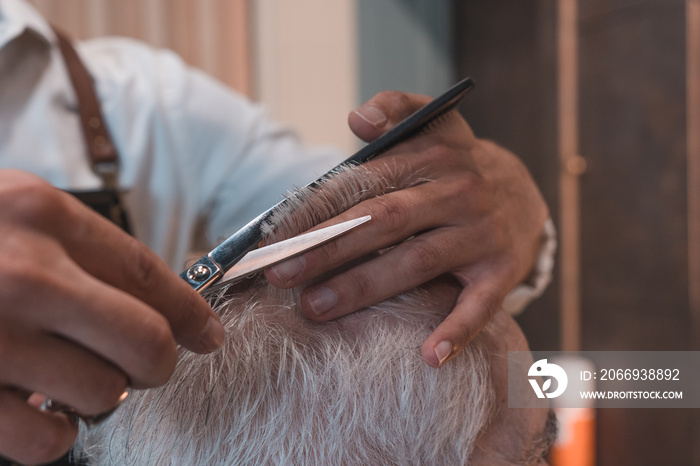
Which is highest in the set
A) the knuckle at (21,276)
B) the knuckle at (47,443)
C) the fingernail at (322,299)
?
the knuckle at (21,276)

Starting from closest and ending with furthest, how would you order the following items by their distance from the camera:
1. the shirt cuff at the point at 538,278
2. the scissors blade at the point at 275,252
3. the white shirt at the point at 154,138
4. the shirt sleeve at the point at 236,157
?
the scissors blade at the point at 275,252 < the shirt cuff at the point at 538,278 < the white shirt at the point at 154,138 < the shirt sleeve at the point at 236,157

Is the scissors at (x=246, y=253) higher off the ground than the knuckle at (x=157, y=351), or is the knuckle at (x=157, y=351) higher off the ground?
the scissors at (x=246, y=253)

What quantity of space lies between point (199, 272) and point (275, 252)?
0.21ft

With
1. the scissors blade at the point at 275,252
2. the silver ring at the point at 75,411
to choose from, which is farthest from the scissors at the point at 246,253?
the silver ring at the point at 75,411

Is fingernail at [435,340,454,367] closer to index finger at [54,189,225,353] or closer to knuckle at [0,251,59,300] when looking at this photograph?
index finger at [54,189,225,353]

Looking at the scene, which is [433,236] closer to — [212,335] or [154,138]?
[212,335]

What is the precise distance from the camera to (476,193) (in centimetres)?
55

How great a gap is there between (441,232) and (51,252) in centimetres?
34

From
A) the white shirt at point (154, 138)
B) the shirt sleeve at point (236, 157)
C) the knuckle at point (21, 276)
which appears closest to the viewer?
the knuckle at point (21, 276)

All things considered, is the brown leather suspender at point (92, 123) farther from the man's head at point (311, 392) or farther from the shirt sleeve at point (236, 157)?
the man's head at point (311, 392)

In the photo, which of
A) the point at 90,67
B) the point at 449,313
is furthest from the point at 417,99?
the point at 90,67

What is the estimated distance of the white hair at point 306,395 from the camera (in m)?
0.45

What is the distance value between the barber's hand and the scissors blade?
0.25 ft

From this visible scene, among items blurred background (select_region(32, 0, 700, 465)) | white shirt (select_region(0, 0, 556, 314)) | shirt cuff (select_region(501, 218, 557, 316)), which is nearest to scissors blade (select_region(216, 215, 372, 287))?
shirt cuff (select_region(501, 218, 557, 316))
